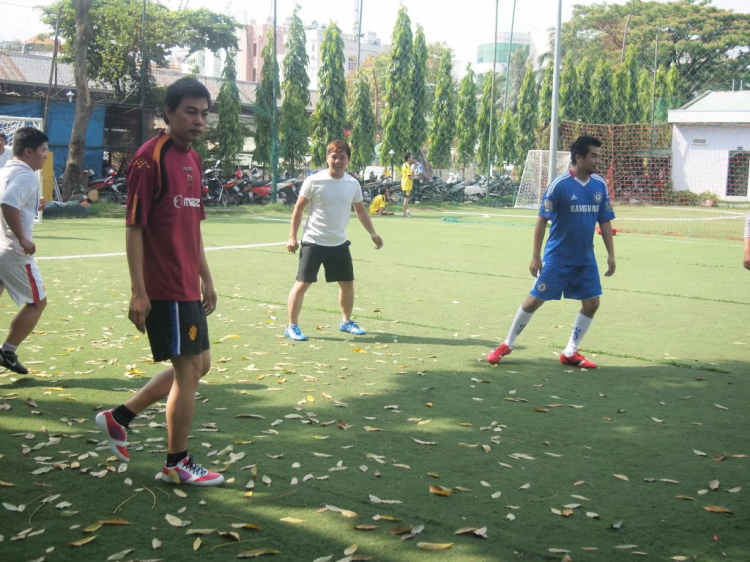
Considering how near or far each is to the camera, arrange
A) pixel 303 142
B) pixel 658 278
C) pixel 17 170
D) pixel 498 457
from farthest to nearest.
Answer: pixel 303 142 → pixel 658 278 → pixel 17 170 → pixel 498 457

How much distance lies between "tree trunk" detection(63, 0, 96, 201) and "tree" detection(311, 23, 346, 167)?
28.7 feet

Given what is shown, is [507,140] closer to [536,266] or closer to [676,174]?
[676,174]

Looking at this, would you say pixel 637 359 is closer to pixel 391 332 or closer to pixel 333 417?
pixel 391 332

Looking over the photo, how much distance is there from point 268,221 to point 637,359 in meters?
15.0

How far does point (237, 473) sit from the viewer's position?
4.00 metres

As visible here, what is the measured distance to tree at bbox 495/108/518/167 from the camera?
3638cm

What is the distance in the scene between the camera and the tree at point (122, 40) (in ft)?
91.8

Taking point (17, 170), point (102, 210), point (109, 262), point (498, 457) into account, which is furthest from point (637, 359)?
point (102, 210)

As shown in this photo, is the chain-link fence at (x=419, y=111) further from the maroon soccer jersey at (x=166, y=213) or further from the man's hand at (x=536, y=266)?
the maroon soccer jersey at (x=166, y=213)

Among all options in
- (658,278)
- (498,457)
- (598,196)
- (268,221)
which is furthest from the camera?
(268,221)

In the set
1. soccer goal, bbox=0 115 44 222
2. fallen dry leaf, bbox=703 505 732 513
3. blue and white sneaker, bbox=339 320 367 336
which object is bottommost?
fallen dry leaf, bbox=703 505 732 513

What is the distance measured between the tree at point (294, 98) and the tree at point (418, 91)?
14.4 ft

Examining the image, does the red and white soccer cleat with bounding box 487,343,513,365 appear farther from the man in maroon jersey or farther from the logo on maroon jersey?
the logo on maroon jersey

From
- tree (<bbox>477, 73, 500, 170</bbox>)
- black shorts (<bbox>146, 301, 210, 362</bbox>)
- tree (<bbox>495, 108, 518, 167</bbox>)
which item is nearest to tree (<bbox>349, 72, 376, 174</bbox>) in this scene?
tree (<bbox>477, 73, 500, 170</bbox>)
